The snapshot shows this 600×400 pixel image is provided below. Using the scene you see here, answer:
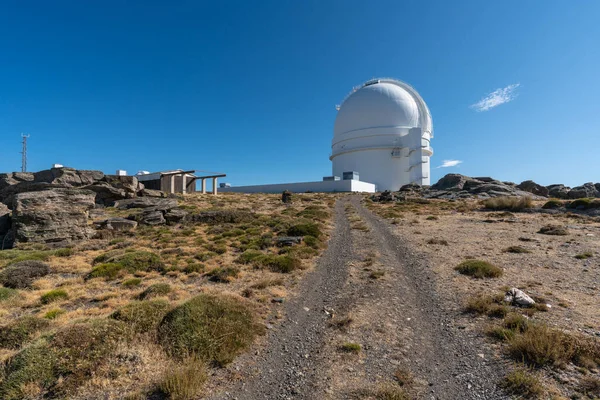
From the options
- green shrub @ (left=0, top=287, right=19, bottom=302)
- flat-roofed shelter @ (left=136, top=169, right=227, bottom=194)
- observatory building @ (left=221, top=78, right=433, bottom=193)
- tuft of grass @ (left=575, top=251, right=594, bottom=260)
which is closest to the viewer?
green shrub @ (left=0, top=287, right=19, bottom=302)

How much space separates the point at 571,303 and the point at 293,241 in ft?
32.6

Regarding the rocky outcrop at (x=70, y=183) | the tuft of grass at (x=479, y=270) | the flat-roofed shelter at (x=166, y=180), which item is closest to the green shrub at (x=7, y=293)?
the tuft of grass at (x=479, y=270)

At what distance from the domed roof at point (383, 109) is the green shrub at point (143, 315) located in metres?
62.3

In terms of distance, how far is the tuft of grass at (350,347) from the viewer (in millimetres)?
5121

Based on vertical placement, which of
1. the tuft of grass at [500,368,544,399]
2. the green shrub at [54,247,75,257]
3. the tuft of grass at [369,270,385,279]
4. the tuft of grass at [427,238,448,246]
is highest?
the tuft of grass at [427,238,448,246]

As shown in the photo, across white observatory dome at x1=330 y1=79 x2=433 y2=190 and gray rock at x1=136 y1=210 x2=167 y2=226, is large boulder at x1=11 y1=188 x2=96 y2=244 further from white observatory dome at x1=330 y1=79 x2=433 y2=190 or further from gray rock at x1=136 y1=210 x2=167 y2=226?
white observatory dome at x1=330 y1=79 x2=433 y2=190

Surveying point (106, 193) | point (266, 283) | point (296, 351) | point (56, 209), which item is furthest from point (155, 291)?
point (106, 193)

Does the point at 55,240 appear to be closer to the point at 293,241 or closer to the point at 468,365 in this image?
the point at 293,241

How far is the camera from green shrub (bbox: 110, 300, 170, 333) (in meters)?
5.34

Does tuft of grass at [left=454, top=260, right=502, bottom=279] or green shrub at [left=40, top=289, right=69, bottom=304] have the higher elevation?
tuft of grass at [left=454, top=260, right=502, bottom=279]

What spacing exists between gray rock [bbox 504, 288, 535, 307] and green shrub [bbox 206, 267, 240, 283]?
25.7 feet

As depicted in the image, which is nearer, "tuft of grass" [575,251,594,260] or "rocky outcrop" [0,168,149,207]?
"tuft of grass" [575,251,594,260]

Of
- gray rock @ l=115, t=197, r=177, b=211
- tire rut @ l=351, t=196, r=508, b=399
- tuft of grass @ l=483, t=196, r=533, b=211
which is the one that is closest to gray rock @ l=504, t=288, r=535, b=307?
tire rut @ l=351, t=196, r=508, b=399

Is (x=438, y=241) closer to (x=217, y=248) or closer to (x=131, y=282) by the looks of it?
(x=217, y=248)
